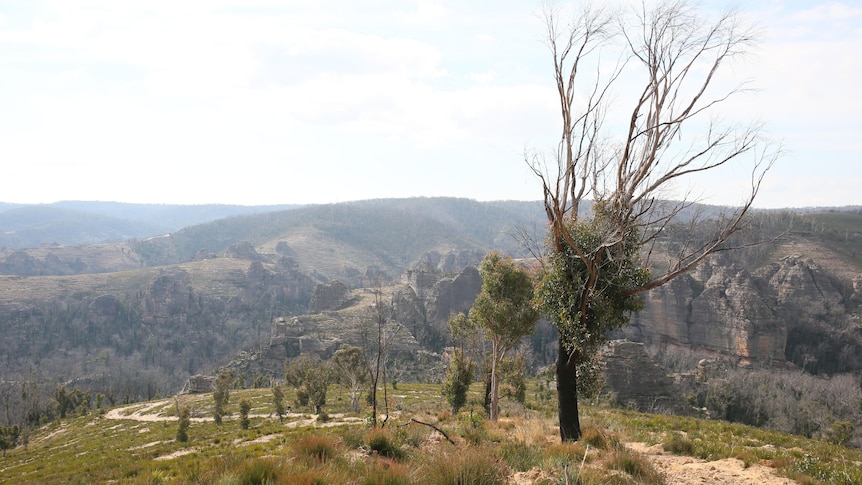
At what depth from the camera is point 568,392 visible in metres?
12.4

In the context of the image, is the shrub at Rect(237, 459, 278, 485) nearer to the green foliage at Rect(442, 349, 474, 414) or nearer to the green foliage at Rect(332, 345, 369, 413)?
the green foliage at Rect(442, 349, 474, 414)

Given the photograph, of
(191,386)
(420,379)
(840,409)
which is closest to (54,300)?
(191,386)

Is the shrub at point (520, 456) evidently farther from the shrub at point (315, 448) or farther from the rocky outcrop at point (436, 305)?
the rocky outcrop at point (436, 305)

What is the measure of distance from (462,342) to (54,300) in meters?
209

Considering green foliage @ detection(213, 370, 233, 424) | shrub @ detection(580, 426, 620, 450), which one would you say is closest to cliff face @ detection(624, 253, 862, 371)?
green foliage @ detection(213, 370, 233, 424)

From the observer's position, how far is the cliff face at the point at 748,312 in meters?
106

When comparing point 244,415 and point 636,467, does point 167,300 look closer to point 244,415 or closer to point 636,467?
point 244,415

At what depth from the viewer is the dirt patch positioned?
27.0ft

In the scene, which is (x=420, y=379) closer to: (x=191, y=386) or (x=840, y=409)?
(x=191, y=386)

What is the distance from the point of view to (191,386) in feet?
256

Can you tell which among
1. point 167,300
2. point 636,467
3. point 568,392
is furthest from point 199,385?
point 167,300

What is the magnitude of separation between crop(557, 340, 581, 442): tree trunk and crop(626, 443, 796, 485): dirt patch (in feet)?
7.05

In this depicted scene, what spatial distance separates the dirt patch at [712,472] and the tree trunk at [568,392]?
215cm

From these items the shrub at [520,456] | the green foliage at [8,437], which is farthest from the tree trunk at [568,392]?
the green foliage at [8,437]
